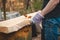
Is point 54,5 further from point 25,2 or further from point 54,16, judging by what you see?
point 25,2

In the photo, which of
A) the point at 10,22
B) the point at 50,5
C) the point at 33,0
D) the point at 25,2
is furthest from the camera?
the point at 25,2

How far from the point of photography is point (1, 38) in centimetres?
368

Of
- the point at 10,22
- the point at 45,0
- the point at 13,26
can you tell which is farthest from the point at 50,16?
the point at 10,22

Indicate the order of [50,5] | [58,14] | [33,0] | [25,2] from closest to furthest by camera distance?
1. [50,5]
2. [58,14]
3. [33,0]
4. [25,2]

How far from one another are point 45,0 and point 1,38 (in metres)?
1.68

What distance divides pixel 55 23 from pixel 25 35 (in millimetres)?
1743

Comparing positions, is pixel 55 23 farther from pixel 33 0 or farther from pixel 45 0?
pixel 33 0

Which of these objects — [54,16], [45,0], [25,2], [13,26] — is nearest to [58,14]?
[54,16]

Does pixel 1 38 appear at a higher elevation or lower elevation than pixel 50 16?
lower

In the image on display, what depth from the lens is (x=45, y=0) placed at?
223 cm

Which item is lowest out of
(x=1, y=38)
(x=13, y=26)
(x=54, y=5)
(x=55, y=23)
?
(x=1, y=38)

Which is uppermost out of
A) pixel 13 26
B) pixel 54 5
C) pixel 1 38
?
pixel 54 5

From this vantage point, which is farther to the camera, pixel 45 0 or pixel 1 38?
pixel 1 38

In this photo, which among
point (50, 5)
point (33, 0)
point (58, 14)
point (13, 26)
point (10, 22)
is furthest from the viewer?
point (33, 0)
